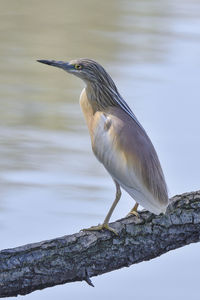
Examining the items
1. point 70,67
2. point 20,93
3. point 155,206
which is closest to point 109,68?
point 20,93

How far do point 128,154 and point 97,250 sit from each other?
1.47 ft

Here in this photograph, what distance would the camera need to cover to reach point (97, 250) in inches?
116

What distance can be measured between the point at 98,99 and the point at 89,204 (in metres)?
1.34

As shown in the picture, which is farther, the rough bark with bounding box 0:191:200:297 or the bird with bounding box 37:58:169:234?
the bird with bounding box 37:58:169:234

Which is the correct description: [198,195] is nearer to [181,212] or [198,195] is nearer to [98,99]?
[181,212]

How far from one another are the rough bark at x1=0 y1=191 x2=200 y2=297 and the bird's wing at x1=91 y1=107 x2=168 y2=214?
0.31ft

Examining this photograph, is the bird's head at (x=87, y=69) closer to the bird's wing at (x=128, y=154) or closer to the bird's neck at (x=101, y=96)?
the bird's neck at (x=101, y=96)

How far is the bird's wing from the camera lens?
125 inches

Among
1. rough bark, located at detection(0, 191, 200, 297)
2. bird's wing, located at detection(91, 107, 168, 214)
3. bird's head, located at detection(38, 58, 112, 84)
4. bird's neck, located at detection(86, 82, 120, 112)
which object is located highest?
bird's head, located at detection(38, 58, 112, 84)

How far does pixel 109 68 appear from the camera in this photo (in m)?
7.32

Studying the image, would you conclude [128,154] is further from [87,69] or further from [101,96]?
[87,69]

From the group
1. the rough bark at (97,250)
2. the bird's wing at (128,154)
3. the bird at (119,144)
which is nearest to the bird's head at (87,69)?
the bird at (119,144)

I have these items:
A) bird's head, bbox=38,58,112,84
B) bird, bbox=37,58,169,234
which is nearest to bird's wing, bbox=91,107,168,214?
bird, bbox=37,58,169,234

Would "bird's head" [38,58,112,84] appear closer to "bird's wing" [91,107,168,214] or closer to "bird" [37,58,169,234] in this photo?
"bird" [37,58,169,234]
